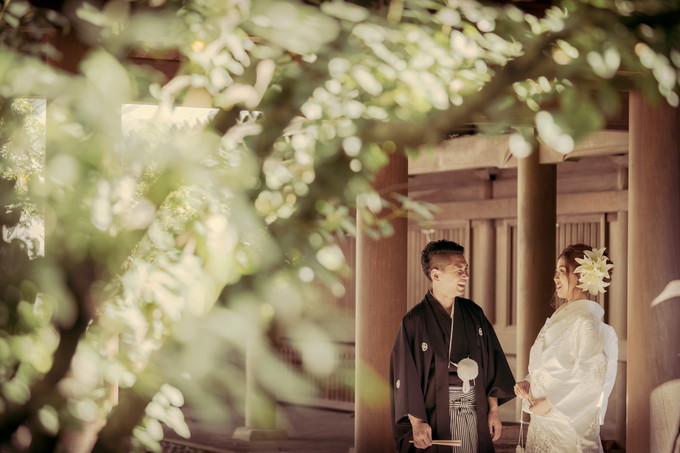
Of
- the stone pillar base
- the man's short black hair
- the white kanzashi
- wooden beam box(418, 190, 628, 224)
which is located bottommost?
the stone pillar base

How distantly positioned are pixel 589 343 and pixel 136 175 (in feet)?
14.2

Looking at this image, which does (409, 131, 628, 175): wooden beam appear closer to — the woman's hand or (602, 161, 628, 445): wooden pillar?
(602, 161, 628, 445): wooden pillar

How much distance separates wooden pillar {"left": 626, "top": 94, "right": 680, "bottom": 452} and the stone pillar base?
502 cm

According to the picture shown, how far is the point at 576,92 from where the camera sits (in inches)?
89.6

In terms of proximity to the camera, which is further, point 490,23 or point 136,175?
point 490,23

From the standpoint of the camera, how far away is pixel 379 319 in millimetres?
7449

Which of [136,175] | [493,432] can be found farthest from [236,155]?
[493,432]

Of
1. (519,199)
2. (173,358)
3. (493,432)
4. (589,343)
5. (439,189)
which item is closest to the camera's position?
Result: (173,358)

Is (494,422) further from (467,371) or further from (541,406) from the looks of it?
(541,406)

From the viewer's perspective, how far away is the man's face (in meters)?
5.52

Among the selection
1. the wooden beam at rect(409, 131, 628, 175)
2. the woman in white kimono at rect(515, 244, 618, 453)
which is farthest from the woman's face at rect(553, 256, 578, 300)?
the wooden beam at rect(409, 131, 628, 175)

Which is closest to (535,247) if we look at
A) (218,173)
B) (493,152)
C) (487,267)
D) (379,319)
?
(493,152)

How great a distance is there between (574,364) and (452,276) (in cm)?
110

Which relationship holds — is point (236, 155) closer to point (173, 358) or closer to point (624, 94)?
point (173, 358)
